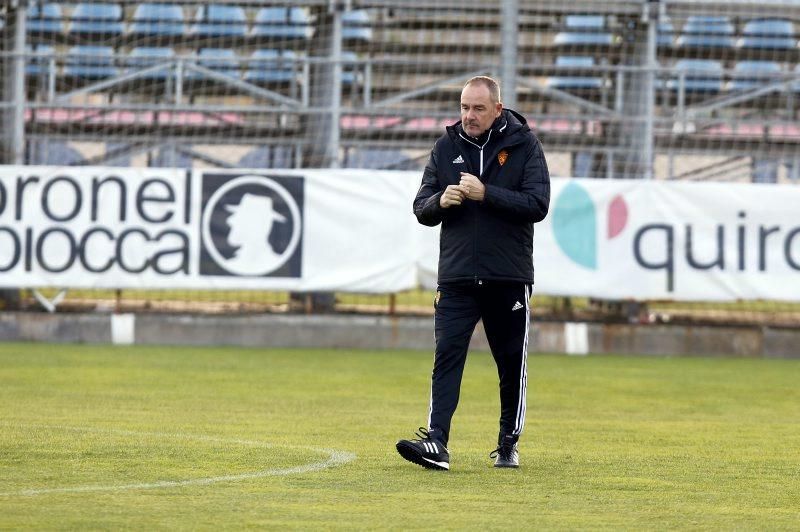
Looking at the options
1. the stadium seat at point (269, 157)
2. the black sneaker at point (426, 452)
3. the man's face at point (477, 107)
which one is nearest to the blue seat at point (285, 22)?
the stadium seat at point (269, 157)

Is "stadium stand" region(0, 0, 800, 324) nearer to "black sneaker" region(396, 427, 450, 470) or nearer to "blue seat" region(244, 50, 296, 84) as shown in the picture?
"blue seat" region(244, 50, 296, 84)

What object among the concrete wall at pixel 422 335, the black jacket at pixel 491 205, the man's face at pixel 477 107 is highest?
the man's face at pixel 477 107

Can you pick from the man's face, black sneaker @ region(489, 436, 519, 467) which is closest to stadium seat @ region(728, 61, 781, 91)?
the man's face

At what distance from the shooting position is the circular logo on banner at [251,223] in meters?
15.4

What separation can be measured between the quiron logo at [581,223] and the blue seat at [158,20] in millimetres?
6023

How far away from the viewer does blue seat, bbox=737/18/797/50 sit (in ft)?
63.7

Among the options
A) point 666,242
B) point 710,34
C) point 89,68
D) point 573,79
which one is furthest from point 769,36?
point 89,68

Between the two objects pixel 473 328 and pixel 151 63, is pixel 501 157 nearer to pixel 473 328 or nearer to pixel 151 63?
pixel 473 328

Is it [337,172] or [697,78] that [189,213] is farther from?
[697,78]

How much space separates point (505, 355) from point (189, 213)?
871 centimetres

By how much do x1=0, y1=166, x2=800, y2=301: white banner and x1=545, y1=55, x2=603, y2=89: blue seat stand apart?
3091 mm

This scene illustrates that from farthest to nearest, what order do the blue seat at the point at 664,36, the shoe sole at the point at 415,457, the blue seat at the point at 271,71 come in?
the blue seat at the point at 664,36 < the blue seat at the point at 271,71 < the shoe sole at the point at 415,457

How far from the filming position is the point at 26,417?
28.8 feet

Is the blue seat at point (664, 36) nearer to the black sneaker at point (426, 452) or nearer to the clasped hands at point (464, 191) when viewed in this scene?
the clasped hands at point (464, 191)
